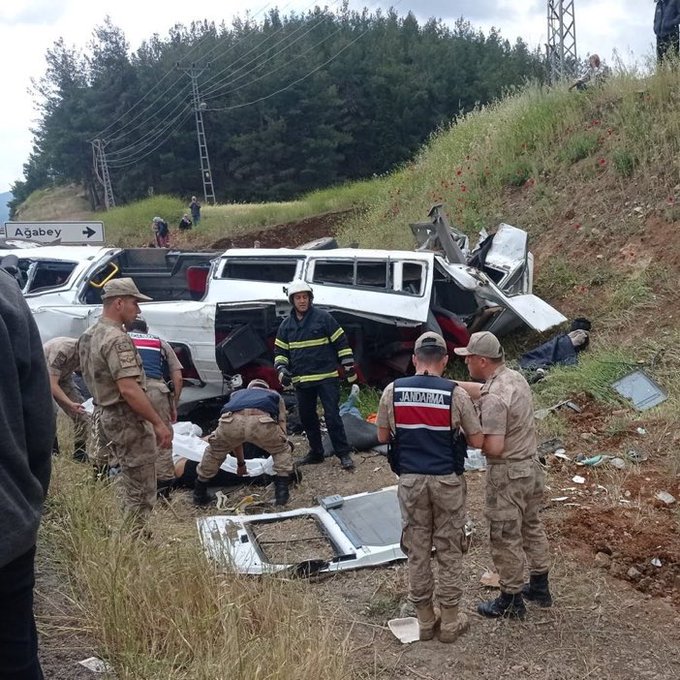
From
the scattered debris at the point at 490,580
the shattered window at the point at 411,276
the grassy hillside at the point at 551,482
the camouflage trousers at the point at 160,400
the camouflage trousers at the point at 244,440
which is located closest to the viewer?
the grassy hillside at the point at 551,482

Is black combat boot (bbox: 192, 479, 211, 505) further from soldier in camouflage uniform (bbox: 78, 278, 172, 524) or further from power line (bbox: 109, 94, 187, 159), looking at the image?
power line (bbox: 109, 94, 187, 159)

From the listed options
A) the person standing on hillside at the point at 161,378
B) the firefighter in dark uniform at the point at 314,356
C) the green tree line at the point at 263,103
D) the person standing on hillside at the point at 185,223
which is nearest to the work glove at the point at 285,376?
the firefighter in dark uniform at the point at 314,356

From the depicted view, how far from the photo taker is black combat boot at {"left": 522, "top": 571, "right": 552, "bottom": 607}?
4.14 metres

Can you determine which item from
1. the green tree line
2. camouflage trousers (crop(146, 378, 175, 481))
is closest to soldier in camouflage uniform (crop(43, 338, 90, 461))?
camouflage trousers (crop(146, 378, 175, 481))

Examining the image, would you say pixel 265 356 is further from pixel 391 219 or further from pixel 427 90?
pixel 427 90

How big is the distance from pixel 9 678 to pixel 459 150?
15065 millimetres

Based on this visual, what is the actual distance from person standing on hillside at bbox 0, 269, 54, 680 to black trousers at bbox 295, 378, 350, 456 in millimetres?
4871

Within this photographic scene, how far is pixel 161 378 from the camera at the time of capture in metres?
5.79

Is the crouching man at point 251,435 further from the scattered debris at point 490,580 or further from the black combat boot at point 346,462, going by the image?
the scattered debris at point 490,580

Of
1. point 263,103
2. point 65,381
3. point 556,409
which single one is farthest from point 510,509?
point 263,103

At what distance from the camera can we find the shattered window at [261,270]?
8.55m

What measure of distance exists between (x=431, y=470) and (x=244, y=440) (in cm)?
251

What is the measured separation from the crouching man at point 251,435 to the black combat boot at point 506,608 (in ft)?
7.62

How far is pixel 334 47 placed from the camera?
47.6 m
